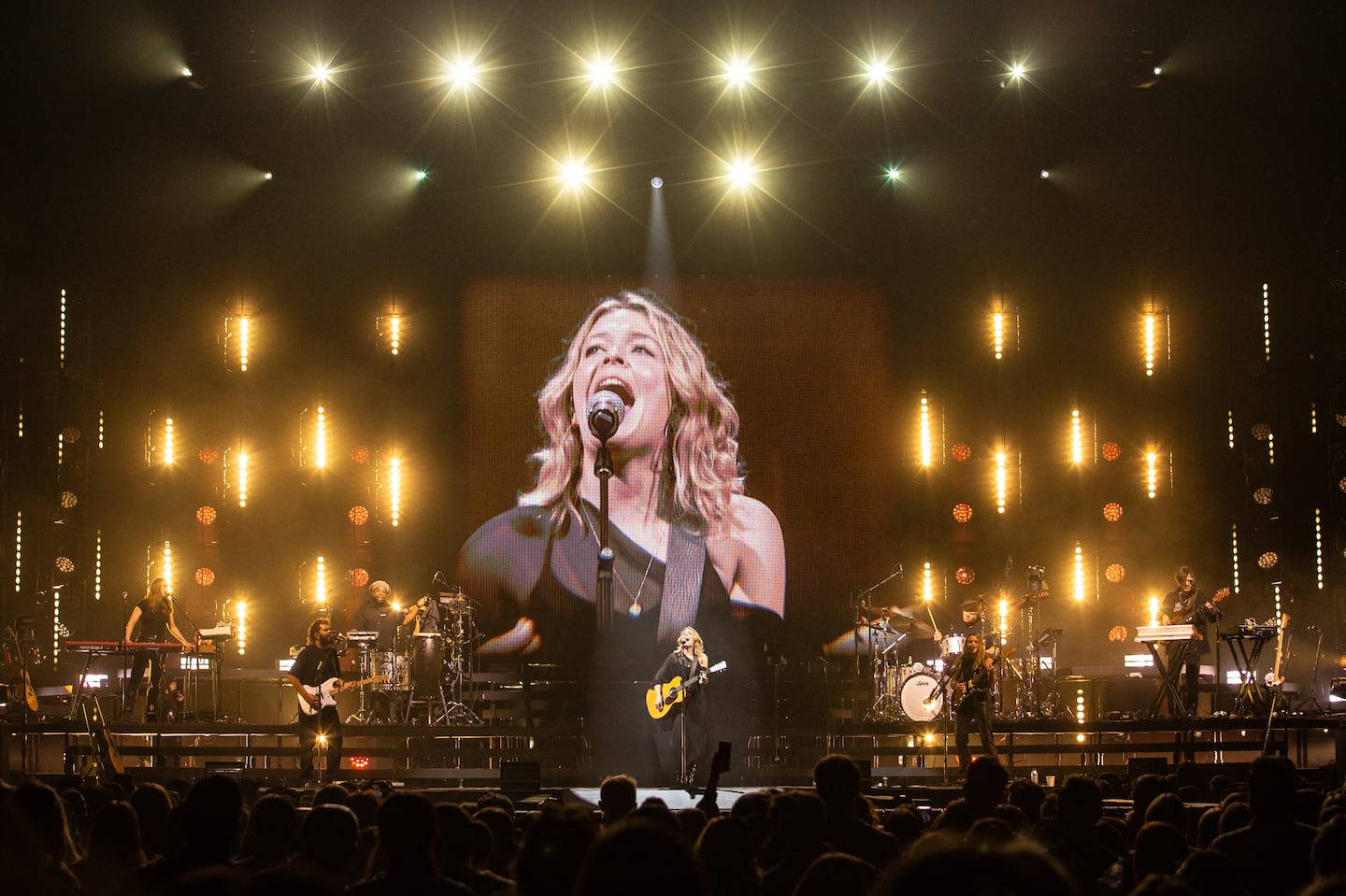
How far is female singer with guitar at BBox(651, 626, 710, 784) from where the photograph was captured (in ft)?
44.6

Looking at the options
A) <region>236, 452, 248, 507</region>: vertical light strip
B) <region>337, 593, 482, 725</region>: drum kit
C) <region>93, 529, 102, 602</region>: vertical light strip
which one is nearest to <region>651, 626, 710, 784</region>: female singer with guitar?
<region>337, 593, 482, 725</region>: drum kit

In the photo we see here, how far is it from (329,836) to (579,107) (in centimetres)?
1394

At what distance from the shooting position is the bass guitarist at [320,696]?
12734 mm

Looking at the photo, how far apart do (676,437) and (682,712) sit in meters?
5.86

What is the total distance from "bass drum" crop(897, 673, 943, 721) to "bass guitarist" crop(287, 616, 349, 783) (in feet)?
21.4

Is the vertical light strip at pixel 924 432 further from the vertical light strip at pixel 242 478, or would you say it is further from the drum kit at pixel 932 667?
the vertical light strip at pixel 242 478

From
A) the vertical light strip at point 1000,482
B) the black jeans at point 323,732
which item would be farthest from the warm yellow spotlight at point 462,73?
the vertical light strip at point 1000,482

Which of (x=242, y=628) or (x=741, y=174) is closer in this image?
(x=741, y=174)

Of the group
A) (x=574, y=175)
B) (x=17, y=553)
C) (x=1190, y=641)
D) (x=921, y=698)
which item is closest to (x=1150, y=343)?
(x=1190, y=641)

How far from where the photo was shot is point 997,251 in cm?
1878

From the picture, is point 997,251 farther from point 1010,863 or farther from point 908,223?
point 1010,863

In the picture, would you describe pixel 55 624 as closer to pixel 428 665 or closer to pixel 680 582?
pixel 428 665

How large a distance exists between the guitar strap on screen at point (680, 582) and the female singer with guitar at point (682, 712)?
404 centimetres

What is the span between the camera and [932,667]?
51.0 feet
